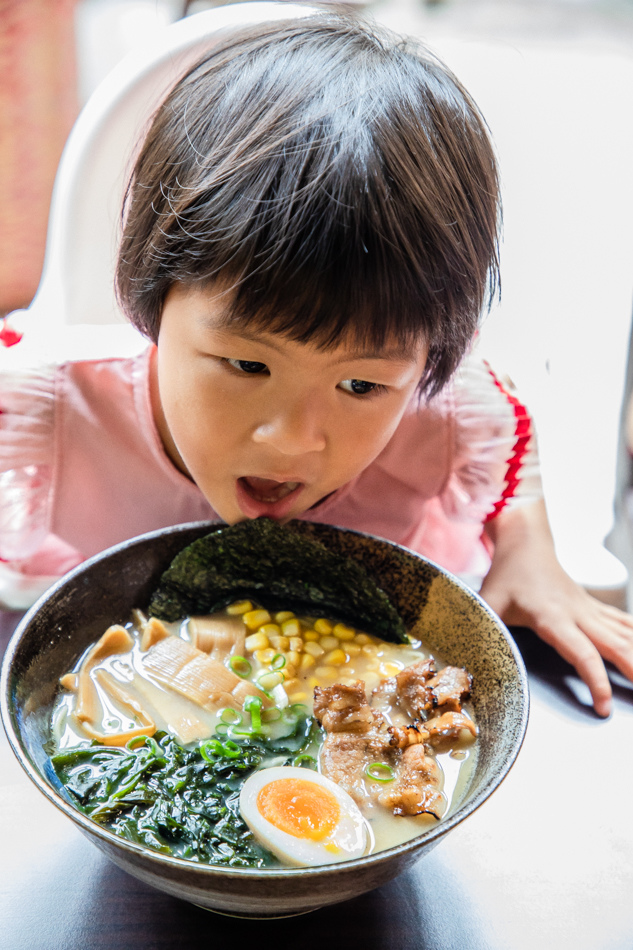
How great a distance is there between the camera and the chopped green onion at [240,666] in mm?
1167

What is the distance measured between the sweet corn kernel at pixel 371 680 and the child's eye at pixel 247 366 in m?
0.51

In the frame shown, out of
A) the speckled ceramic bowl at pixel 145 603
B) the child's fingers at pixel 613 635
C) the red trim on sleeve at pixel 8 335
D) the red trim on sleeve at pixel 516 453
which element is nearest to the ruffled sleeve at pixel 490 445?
the red trim on sleeve at pixel 516 453

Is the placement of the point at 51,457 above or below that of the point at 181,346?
below

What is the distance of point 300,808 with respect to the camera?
91 centimetres

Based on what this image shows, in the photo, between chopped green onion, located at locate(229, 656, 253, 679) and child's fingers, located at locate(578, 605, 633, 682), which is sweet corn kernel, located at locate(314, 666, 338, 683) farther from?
child's fingers, located at locate(578, 605, 633, 682)

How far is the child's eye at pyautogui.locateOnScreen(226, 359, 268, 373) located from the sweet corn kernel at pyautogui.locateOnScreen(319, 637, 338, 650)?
1.57 ft

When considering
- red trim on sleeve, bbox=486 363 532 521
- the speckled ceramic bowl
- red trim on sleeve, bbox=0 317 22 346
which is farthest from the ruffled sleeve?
red trim on sleeve, bbox=0 317 22 346

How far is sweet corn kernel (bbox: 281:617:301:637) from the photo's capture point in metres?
1.23

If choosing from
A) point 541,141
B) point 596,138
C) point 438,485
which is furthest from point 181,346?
point 596,138

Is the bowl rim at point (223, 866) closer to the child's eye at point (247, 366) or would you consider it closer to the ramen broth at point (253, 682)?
the ramen broth at point (253, 682)

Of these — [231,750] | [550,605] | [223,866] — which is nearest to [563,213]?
[550,605]

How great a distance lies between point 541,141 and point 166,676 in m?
1.67

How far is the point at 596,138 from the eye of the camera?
204cm

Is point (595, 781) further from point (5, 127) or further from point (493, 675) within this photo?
point (5, 127)
